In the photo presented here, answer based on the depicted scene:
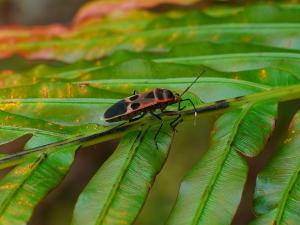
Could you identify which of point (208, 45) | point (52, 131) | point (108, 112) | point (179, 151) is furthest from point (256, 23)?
point (179, 151)

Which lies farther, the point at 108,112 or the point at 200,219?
the point at 108,112

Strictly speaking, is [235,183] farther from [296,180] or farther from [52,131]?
[52,131]

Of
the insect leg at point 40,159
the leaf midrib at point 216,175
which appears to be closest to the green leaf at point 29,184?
the insect leg at point 40,159

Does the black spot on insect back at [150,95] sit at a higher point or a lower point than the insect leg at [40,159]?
higher

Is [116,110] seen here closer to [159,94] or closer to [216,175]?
[159,94]

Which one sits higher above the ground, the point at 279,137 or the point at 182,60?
the point at 182,60

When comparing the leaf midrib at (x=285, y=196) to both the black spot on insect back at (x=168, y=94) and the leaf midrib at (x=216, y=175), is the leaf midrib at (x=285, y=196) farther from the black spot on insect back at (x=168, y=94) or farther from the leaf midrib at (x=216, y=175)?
the black spot on insect back at (x=168, y=94)
